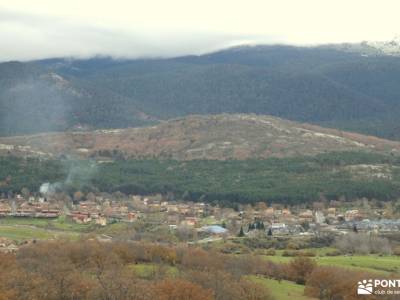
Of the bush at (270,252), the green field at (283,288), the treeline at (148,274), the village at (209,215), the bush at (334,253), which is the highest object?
the treeline at (148,274)

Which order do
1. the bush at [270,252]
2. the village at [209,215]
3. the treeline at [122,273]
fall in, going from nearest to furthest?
the treeline at [122,273]
the bush at [270,252]
the village at [209,215]

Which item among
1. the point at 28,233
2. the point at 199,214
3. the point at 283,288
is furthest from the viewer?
the point at 199,214

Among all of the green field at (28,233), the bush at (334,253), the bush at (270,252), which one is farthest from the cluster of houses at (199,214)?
the bush at (334,253)

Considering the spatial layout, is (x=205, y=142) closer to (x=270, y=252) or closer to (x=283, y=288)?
(x=270, y=252)

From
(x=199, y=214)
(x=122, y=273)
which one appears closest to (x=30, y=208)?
(x=199, y=214)

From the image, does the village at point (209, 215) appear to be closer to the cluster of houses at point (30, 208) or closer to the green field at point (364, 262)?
the cluster of houses at point (30, 208)

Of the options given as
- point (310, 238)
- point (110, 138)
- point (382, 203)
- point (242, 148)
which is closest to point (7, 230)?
point (310, 238)
